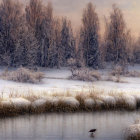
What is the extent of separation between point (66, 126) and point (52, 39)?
64.1 ft

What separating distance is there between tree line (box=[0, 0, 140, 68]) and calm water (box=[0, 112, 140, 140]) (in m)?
15.0

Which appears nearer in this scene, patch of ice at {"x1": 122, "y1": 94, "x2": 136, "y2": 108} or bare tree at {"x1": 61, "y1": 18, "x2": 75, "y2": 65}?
patch of ice at {"x1": 122, "y1": 94, "x2": 136, "y2": 108}

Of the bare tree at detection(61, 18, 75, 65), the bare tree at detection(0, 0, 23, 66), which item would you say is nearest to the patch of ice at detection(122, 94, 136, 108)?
the bare tree at detection(0, 0, 23, 66)

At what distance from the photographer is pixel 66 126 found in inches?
276

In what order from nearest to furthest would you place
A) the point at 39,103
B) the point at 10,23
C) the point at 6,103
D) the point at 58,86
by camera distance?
1. the point at 6,103
2. the point at 39,103
3. the point at 58,86
4. the point at 10,23

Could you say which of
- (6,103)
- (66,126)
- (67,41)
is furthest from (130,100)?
(67,41)

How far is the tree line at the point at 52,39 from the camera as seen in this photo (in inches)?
928

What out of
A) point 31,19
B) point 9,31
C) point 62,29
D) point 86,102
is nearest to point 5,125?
point 86,102

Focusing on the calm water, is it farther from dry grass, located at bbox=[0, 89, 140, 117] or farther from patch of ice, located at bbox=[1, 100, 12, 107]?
patch of ice, located at bbox=[1, 100, 12, 107]

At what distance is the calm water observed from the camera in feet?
20.2

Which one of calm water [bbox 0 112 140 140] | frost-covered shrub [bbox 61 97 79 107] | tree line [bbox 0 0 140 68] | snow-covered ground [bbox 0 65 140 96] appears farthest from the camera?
tree line [bbox 0 0 140 68]

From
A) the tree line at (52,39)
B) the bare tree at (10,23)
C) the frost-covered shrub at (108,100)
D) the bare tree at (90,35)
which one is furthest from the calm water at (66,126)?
the bare tree at (90,35)

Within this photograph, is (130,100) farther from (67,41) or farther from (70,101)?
(67,41)

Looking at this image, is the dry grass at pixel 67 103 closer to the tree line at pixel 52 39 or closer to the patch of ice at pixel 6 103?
the patch of ice at pixel 6 103
